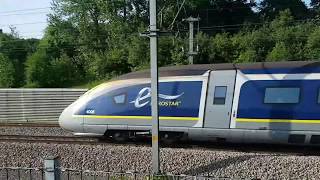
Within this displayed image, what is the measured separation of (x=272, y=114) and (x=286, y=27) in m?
33.9

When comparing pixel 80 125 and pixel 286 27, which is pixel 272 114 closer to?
pixel 80 125

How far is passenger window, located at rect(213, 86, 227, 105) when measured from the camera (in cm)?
1402

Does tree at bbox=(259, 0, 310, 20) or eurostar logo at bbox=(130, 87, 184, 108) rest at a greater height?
tree at bbox=(259, 0, 310, 20)

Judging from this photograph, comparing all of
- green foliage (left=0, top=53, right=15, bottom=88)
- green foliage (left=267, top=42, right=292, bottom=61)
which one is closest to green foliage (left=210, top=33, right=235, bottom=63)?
green foliage (left=267, top=42, right=292, bottom=61)

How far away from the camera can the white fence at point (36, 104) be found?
89.7 feet

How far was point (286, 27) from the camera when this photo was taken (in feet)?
150

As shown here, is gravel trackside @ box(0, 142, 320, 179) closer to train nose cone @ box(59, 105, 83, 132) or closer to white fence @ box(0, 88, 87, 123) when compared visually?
train nose cone @ box(59, 105, 83, 132)

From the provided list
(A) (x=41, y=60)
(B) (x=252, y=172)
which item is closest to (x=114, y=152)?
(B) (x=252, y=172)

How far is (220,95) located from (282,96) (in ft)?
5.59

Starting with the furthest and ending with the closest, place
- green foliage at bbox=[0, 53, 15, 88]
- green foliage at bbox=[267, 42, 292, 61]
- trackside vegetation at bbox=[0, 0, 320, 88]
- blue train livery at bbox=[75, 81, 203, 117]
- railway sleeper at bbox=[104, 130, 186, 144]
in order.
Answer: green foliage at bbox=[0, 53, 15, 88] < trackside vegetation at bbox=[0, 0, 320, 88] < green foliage at bbox=[267, 42, 292, 61] < railway sleeper at bbox=[104, 130, 186, 144] < blue train livery at bbox=[75, 81, 203, 117]

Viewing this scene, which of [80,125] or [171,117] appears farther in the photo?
[80,125]

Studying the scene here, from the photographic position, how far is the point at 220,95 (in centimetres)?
1405

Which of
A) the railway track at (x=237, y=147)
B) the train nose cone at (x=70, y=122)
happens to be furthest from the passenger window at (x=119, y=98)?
the train nose cone at (x=70, y=122)

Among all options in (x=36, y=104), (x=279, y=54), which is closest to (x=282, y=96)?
(x=36, y=104)
